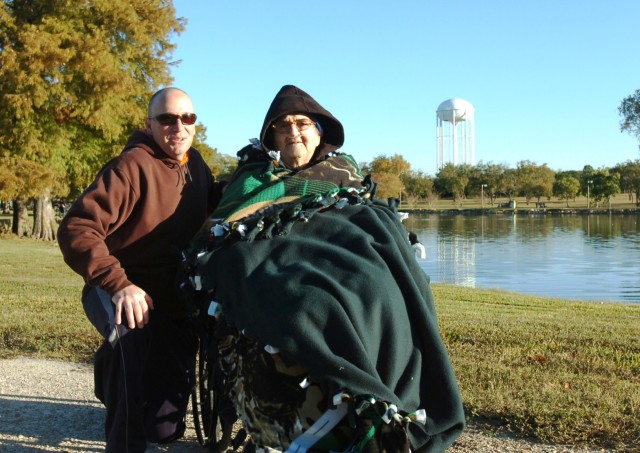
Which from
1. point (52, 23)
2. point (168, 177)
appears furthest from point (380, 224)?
point (52, 23)

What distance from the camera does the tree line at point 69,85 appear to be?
2480 cm

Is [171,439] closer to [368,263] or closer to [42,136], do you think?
[368,263]

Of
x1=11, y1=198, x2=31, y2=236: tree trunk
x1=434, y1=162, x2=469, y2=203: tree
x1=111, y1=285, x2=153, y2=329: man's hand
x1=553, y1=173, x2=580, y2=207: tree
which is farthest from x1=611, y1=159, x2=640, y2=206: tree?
x1=111, y1=285, x2=153, y2=329: man's hand

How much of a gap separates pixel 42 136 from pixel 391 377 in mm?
26447

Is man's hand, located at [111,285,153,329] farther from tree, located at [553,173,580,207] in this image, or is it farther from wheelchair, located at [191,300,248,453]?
tree, located at [553,173,580,207]

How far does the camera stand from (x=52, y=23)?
25.6 m

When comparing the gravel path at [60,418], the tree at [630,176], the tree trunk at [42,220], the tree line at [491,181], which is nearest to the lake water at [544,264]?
the gravel path at [60,418]

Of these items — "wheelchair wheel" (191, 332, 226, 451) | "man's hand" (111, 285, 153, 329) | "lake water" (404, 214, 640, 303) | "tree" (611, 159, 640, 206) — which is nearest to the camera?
"man's hand" (111, 285, 153, 329)

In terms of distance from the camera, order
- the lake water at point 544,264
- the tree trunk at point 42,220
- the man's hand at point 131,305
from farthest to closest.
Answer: the tree trunk at point 42,220 → the lake water at point 544,264 → the man's hand at point 131,305

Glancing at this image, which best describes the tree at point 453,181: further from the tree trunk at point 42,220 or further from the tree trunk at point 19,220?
the tree trunk at point 19,220

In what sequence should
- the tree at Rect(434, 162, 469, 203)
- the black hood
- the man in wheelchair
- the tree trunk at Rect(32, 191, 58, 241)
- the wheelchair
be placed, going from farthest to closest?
1. the tree at Rect(434, 162, 469, 203)
2. the tree trunk at Rect(32, 191, 58, 241)
3. the black hood
4. the wheelchair
5. the man in wheelchair

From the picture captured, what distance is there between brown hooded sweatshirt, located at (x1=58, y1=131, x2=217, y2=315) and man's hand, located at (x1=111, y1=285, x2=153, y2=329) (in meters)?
0.04

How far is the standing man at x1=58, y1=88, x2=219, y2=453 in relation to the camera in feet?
11.6

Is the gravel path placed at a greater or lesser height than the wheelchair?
lesser
